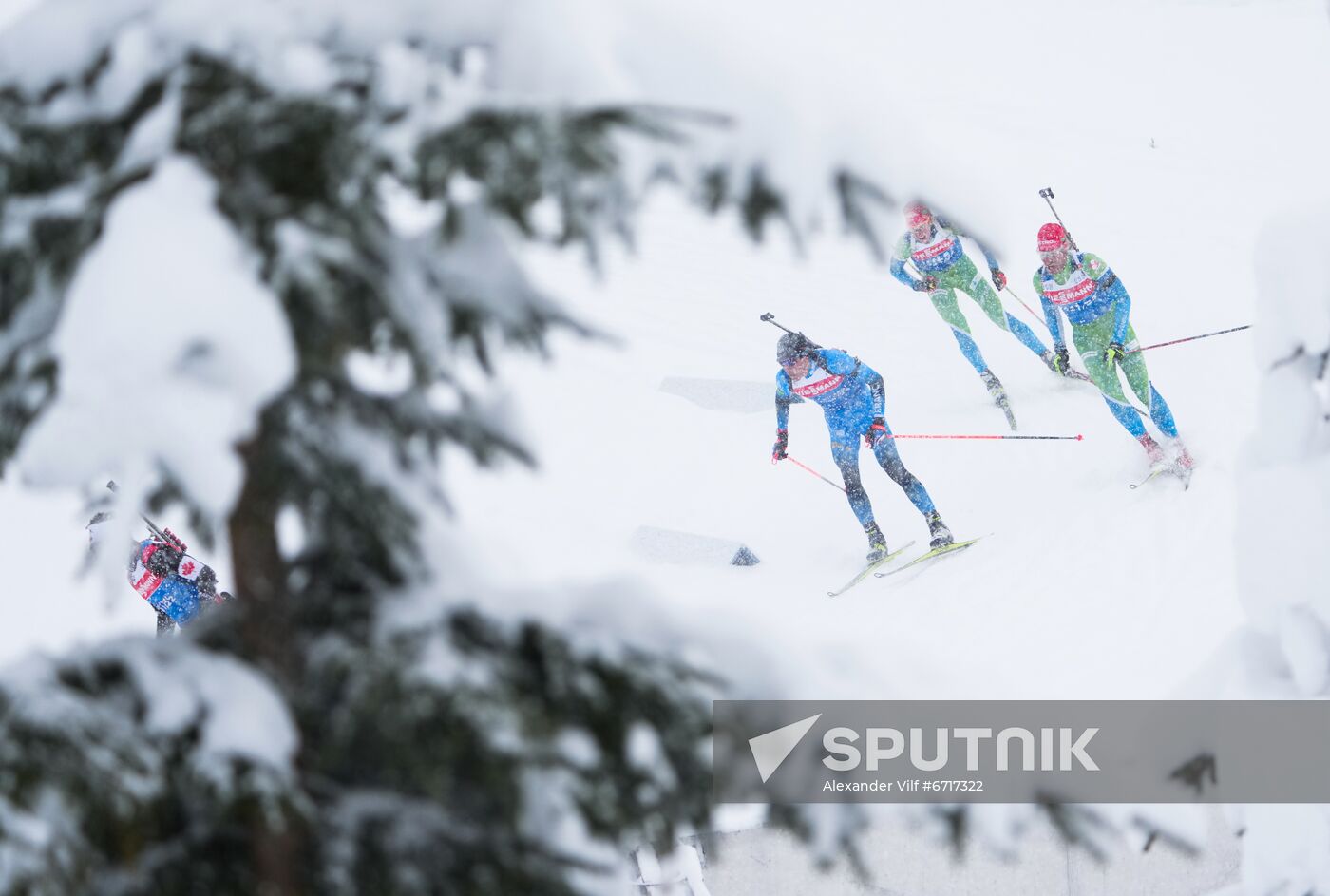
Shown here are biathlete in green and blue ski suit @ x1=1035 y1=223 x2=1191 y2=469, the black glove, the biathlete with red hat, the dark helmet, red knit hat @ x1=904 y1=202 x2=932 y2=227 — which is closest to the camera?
the dark helmet

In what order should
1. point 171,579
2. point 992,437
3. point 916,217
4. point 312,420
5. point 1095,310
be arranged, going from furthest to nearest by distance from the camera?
1. point 992,437
2. point 916,217
3. point 1095,310
4. point 171,579
5. point 312,420

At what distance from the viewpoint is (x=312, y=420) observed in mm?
1881

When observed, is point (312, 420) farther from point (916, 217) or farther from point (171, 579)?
point (916, 217)

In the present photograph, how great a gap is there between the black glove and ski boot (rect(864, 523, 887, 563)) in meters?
0.87

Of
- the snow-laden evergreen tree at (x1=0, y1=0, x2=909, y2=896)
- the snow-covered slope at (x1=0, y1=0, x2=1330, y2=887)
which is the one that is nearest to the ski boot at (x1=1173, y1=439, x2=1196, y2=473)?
the snow-covered slope at (x1=0, y1=0, x2=1330, y2=887)

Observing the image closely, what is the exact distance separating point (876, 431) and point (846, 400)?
28cm

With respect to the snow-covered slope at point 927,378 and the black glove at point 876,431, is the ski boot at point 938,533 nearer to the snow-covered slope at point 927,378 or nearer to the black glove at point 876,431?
the snow-covered slope at point 927,378

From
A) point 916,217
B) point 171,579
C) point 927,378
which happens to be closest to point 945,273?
point 916,217

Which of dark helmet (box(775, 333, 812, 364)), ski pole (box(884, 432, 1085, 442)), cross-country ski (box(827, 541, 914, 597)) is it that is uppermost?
ski pole (box(884, 432, 1085, 442))

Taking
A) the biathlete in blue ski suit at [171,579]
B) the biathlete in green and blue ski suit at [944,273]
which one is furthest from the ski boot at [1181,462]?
the biathlete in blue ski suit at [171,579]

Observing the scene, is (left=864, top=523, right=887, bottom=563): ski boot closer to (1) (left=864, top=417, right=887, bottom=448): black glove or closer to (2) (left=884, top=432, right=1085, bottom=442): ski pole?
(1) (left=864, top=417, right=887, bottom=448): black glove

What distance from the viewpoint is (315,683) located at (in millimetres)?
1914

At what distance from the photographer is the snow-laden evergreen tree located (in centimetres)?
161

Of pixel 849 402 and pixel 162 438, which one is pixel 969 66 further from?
pixel 162 438
